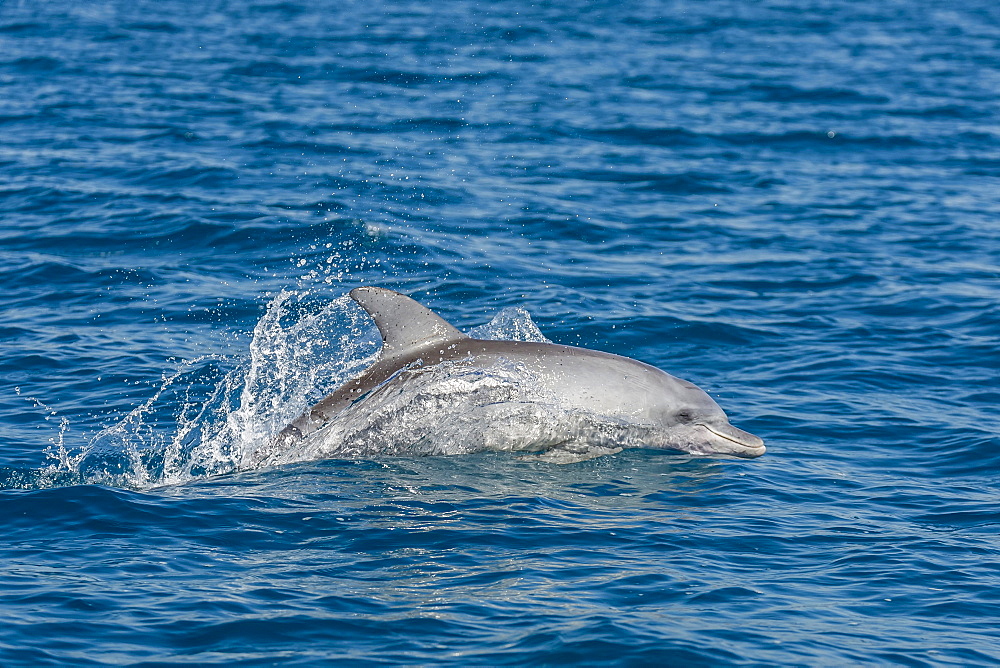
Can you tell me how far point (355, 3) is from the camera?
157 feet

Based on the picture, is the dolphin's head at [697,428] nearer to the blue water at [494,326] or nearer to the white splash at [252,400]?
the blue water at [494,326]

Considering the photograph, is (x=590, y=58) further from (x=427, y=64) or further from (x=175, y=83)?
(x=175, y=83)

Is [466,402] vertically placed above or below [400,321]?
below

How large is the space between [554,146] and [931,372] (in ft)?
42.1

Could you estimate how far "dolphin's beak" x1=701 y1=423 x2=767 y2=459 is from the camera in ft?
44.4

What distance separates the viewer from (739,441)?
13547 mm

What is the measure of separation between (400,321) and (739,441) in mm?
3694

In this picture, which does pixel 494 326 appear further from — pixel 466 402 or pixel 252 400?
pixel 466 402

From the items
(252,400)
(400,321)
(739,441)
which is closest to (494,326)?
(252,400)

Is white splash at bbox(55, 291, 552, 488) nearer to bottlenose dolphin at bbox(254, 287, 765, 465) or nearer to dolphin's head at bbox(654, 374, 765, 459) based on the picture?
bottlenose dolphin at bbox(254, 287, 765, 465)

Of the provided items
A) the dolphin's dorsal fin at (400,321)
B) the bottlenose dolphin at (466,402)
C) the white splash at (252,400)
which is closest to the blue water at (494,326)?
the white splash at (252,400)

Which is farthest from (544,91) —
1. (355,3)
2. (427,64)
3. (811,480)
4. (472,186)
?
(811,480)

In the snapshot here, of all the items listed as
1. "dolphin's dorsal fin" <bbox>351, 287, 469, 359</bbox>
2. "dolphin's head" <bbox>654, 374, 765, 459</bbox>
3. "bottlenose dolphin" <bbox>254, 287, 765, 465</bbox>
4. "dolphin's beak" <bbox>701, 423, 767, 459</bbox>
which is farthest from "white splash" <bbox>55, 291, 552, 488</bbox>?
"dolphin's beak" <bbox>701, 423, 767, 459</bbox>

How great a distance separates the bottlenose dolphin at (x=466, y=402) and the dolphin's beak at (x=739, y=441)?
1 cm
